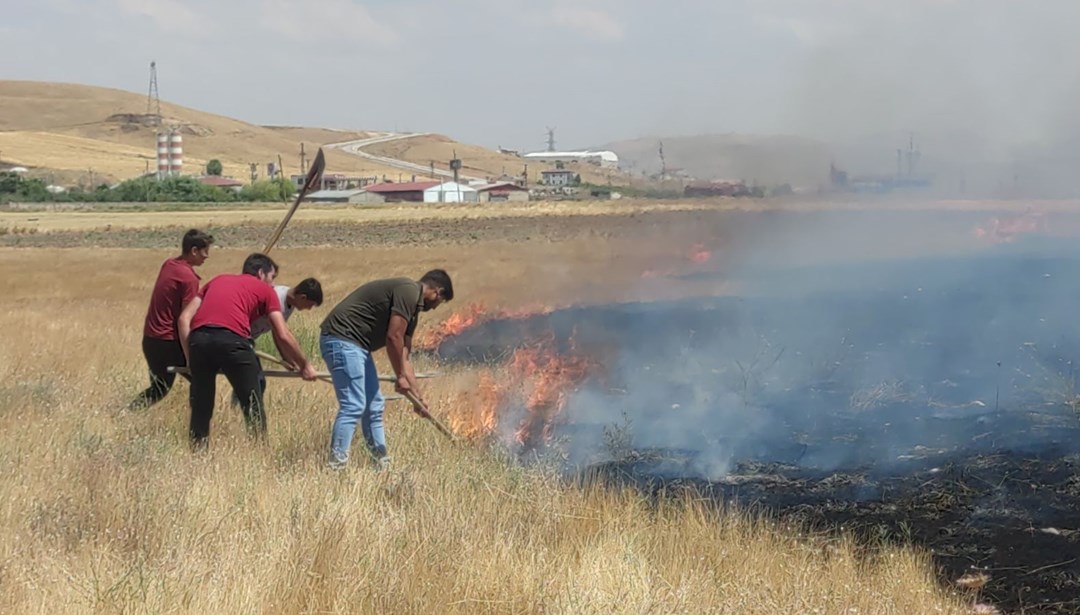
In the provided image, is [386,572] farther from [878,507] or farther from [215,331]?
[878,507]

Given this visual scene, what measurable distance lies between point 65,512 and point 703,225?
23.6 metres

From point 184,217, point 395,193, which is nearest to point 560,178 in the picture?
point 395,193

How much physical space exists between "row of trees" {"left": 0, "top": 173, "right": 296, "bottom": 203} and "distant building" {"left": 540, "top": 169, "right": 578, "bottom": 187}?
1122 inches

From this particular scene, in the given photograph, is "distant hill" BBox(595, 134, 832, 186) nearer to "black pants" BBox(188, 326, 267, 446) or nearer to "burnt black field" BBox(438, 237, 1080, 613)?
"burnt black field" BBox(438, 237, 1080, 613)

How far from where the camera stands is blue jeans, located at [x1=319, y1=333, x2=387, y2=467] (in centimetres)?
759

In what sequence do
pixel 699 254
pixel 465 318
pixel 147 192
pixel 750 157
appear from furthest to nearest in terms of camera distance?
pixel 147 192 → pixel 699 254 → pixel 750 157 → pixel 465 318

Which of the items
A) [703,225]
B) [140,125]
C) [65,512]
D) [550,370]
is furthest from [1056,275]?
[140,125]

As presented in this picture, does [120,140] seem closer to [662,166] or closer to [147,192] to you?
[147,192]

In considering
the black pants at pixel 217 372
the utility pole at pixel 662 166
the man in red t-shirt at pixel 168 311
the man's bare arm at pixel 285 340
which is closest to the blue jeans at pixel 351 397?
the man's bare arm at pixel 285 340

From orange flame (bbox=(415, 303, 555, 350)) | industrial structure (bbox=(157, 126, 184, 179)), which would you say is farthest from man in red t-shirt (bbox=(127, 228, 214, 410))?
industrial structure (bbox=(157, 126, 184, 179))

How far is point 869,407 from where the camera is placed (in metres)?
10.6

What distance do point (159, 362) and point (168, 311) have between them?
41 centimetres

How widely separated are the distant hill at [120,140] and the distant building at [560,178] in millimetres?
38463

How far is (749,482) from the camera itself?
8.71 meters
